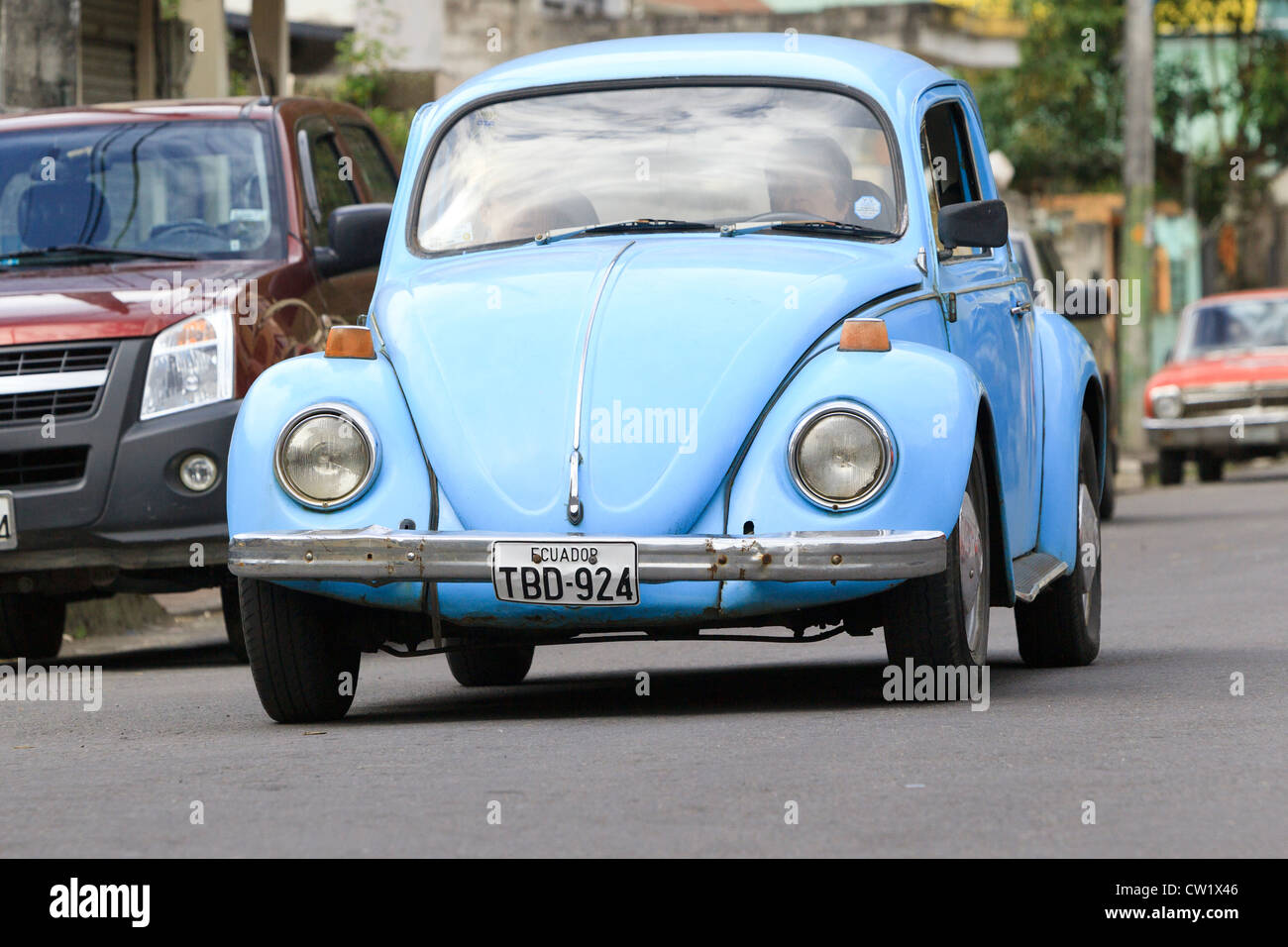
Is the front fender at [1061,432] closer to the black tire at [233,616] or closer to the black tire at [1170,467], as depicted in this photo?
the black tire at [233,616]

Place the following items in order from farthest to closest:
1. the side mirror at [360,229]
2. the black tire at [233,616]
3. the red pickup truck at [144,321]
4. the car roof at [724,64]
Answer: the black tire at [233,616] < the red pickup truck at [144,321] < the side mirror at [360,229] < the car roof at [724,64]

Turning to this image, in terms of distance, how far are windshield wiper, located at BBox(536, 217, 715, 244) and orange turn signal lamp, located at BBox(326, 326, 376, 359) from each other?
28.5 inches

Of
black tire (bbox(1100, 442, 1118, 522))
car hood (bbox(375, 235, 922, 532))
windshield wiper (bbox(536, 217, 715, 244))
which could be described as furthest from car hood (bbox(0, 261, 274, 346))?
black tire (bbox(1100, 442, 1118, 522))

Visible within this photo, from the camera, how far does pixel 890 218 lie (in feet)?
24.6

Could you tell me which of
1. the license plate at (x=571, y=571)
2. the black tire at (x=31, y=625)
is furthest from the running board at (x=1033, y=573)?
the black tire at (x=31, y=625)

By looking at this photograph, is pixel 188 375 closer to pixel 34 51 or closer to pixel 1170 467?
pixel 34 51

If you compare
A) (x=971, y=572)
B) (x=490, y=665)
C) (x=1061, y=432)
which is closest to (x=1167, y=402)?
(x=1061, y=432)

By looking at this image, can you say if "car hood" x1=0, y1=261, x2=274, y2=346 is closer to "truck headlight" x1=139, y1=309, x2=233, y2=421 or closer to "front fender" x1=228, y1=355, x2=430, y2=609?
"truck headlight" x1=139, y1=309, x2=233, y2=421

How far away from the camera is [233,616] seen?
10.1 m

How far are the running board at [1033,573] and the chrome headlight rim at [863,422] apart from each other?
1.09m

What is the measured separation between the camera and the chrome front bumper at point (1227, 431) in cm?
2283

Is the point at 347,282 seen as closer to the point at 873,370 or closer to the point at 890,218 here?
the point at 890,218
